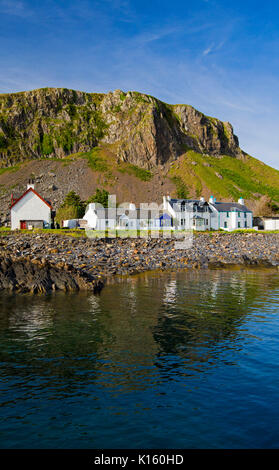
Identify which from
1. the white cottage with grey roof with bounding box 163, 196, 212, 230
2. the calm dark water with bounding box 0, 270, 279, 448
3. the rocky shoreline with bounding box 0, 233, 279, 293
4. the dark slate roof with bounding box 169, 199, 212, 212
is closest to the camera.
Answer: the calm dark water with bounding box 0, 270, 279, 448

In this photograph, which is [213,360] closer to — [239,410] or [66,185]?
[239,410]

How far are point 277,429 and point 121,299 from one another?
61.7 feet

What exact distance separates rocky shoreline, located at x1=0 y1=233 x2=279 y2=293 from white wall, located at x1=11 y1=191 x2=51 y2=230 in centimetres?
1047

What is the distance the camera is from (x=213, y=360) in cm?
1495

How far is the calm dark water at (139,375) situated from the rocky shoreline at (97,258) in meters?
4.94

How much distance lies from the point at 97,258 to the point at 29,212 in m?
31.7

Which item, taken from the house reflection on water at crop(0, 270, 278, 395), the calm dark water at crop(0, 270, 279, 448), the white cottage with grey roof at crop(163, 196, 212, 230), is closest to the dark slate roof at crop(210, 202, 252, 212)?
the white cottage with grey roof at crop(163, 196, 212, 230)

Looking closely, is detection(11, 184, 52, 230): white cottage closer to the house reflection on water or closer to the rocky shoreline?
the rocky shoreline

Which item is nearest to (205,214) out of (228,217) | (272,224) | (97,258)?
(228,217)

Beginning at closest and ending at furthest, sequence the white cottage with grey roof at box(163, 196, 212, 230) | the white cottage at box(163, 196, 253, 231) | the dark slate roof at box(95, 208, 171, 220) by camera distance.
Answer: the dark slate roof at box(95, 208, 171, 220) < the white cottage with grey roof at box(163, 196, 212, 230) < the white cottage at box(163, 196, 253, 231)

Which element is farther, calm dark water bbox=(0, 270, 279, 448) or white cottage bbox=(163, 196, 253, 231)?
white cottage bbox=(163, 196, 253, 231)

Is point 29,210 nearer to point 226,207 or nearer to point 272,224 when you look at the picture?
point 226,207

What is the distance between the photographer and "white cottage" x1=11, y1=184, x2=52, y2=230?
6881cm

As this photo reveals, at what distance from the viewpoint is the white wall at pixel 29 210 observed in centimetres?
6888
